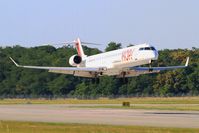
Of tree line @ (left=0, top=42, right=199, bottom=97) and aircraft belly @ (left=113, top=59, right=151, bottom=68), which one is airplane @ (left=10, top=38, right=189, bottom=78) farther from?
tree line @ (left=0, top=42, right=199, bottom=97)

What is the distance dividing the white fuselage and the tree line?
48.4m

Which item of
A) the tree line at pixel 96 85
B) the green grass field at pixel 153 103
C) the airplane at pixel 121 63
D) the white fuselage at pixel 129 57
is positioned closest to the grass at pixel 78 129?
the white fuselage at pixel 129 57

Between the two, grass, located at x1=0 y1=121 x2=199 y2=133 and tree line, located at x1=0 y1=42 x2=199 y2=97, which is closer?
grass, located at x1=0 y1=121 x2=199 y2=133

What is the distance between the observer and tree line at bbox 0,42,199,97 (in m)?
133

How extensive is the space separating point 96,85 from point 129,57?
68.2 meters

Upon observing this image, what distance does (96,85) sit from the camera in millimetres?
135625

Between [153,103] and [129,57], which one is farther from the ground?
[129,57]

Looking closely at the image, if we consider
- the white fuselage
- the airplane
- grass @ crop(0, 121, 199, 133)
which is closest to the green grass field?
the airplane

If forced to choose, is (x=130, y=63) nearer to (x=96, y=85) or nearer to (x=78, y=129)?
(x=78, y=129)

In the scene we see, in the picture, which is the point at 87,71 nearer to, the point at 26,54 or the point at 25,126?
the point at 25,126

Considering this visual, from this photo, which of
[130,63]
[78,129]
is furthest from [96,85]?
[78,129]

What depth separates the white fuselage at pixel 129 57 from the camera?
217ft

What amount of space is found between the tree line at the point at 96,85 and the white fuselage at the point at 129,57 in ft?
159

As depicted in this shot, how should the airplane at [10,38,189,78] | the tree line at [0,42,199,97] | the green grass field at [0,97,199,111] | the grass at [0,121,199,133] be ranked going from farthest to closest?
the tree line at [0,42,199,97] < the green grass field at [0,97,199,111] < the airplane at [10,38,189,78] < the grass at [0,121,199,133]
